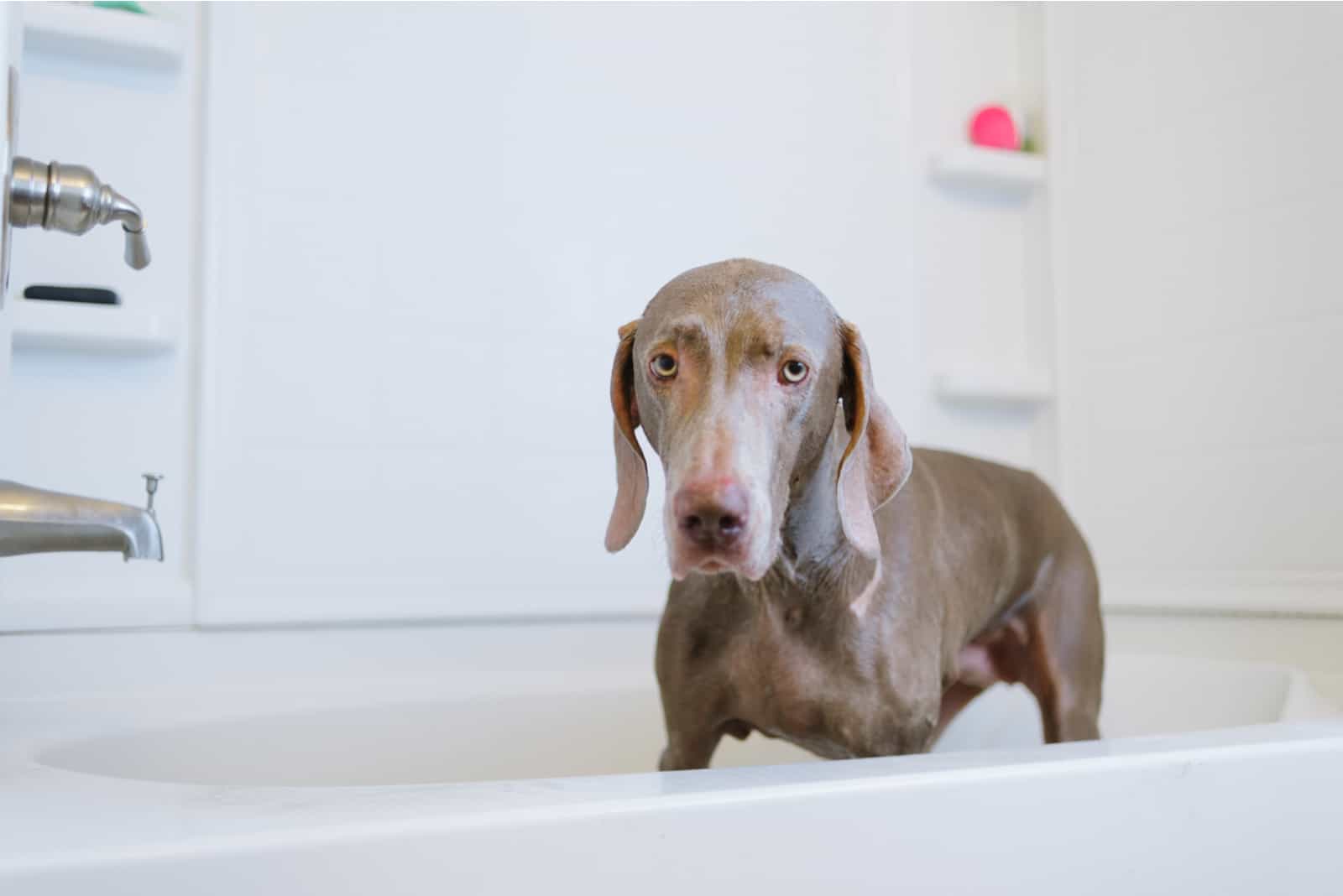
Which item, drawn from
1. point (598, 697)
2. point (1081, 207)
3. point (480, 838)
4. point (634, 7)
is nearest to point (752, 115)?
point (634, 7)

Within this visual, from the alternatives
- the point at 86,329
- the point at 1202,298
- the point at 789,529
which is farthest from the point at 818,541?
the point at 1202,298

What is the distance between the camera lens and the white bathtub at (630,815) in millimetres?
731

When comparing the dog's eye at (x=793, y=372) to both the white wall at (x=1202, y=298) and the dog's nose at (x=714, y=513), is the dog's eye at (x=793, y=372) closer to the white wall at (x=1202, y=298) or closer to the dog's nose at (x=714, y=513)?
the dog's nose at (x=714, y=513)

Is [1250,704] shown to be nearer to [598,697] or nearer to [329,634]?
[598,697]

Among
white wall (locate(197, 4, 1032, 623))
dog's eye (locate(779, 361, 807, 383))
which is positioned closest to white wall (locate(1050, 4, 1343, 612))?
white wall (locate(197, 4, 1032, 623))

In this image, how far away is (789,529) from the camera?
1.37 meters

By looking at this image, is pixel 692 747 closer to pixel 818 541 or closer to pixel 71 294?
pixel 818 541

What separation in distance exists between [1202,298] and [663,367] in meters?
1.57

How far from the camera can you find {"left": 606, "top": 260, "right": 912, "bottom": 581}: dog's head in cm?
106

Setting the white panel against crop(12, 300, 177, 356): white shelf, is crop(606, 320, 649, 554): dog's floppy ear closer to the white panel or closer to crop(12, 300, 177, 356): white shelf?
the white panel

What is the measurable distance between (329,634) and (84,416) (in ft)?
1.77

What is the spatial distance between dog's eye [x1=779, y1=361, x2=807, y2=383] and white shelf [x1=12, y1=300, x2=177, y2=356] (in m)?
1.20

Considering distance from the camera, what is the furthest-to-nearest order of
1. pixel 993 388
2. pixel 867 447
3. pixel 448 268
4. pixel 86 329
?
pixel 993 388, pixel 448 268, pixel 86 329, pixel 867 447

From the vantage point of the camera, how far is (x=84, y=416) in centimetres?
197
